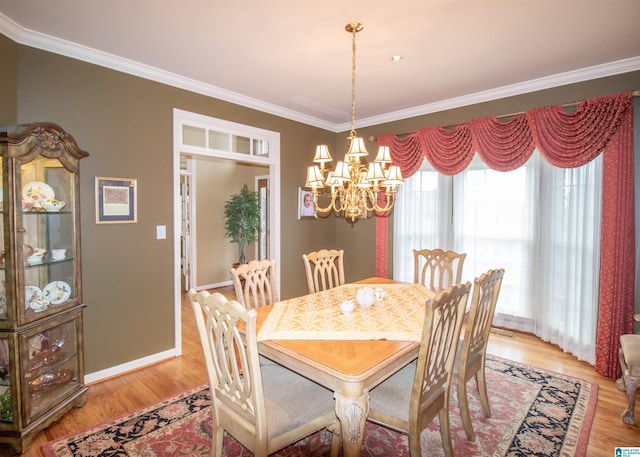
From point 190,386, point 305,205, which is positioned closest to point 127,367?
point 190,386

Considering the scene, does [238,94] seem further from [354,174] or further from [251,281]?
[251,281]

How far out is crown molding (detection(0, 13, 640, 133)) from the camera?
2.48 m

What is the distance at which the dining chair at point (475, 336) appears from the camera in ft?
6.55

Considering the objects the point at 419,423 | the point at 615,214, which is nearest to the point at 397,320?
the point at 419,423

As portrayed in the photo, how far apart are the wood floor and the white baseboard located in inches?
2.1

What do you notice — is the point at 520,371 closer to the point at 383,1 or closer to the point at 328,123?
the point at 383,1

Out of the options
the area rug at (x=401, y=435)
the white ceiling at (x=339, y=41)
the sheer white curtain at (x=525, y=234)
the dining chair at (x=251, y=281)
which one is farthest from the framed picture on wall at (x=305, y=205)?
the area rug at (x=401, y=435)

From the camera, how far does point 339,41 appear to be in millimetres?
2562

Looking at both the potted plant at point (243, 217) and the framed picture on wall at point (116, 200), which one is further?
the potted plant at point (243, 217)

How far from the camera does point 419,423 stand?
5.41 feet

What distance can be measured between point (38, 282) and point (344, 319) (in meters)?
2.02

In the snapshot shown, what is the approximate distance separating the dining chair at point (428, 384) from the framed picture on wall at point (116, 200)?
2.47 m

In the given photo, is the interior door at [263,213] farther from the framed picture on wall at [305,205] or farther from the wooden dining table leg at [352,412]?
the wooden dining table leg at [352,412]

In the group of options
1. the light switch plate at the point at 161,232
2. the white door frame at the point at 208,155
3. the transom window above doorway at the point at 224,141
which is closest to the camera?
the light switch plate at the point at 161,232
